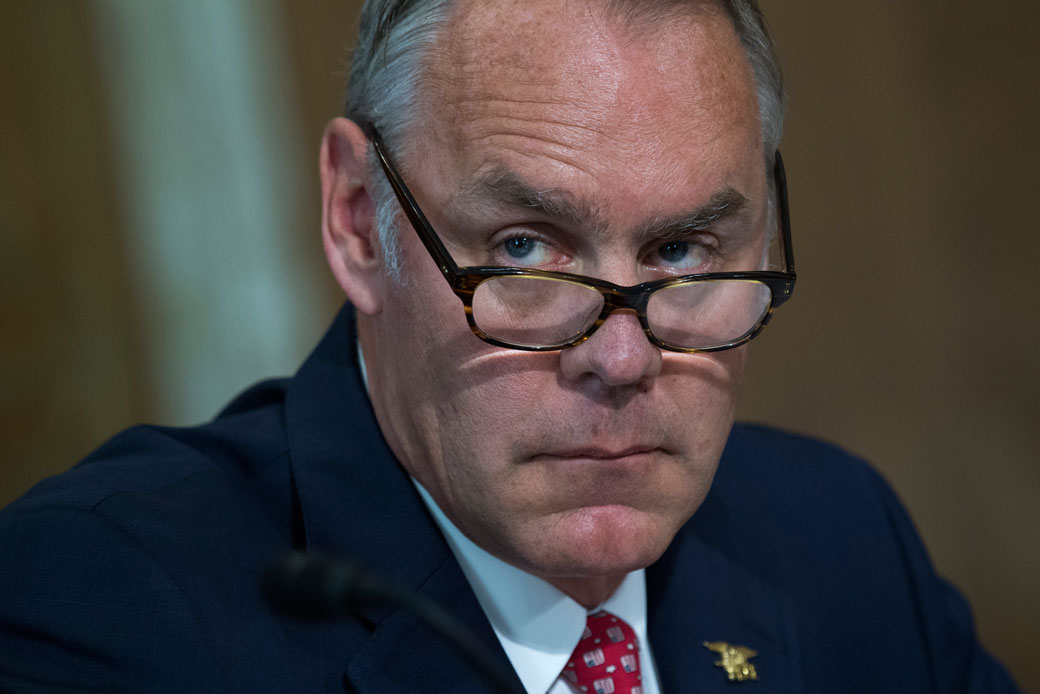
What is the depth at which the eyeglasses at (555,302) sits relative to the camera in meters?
1.39

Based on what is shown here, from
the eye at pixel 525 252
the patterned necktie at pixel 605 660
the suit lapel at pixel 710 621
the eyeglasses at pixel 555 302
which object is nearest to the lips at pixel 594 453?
the eyeglasses at pixel 555 302

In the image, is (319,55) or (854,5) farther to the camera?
(854,5)

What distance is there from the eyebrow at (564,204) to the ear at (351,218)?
235 mm

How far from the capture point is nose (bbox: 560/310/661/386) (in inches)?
54.3

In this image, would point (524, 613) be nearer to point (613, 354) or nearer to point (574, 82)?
point (613, 354)

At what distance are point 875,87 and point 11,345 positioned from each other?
2982 millimetres

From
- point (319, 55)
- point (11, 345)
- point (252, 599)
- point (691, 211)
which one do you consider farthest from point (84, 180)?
point (691, 211)

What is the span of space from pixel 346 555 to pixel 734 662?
0.65m

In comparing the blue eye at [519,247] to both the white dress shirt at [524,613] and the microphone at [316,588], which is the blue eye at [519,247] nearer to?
the white dress shirt at [524,613]

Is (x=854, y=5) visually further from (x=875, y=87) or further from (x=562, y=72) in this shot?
(x=562, y=72)

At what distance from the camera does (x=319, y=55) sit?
345 centimetres

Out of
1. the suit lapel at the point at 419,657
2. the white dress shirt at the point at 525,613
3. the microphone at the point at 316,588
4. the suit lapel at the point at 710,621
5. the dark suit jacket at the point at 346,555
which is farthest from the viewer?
the suit lapel at the point at 710,621

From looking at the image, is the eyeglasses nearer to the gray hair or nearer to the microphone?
the gray hair

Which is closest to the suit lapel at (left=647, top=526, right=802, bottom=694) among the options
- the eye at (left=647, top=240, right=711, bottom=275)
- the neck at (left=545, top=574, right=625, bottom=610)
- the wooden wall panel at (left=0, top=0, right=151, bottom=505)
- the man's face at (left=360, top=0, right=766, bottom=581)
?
the neck at (left=545, top=574, right=625, bottom=610)
